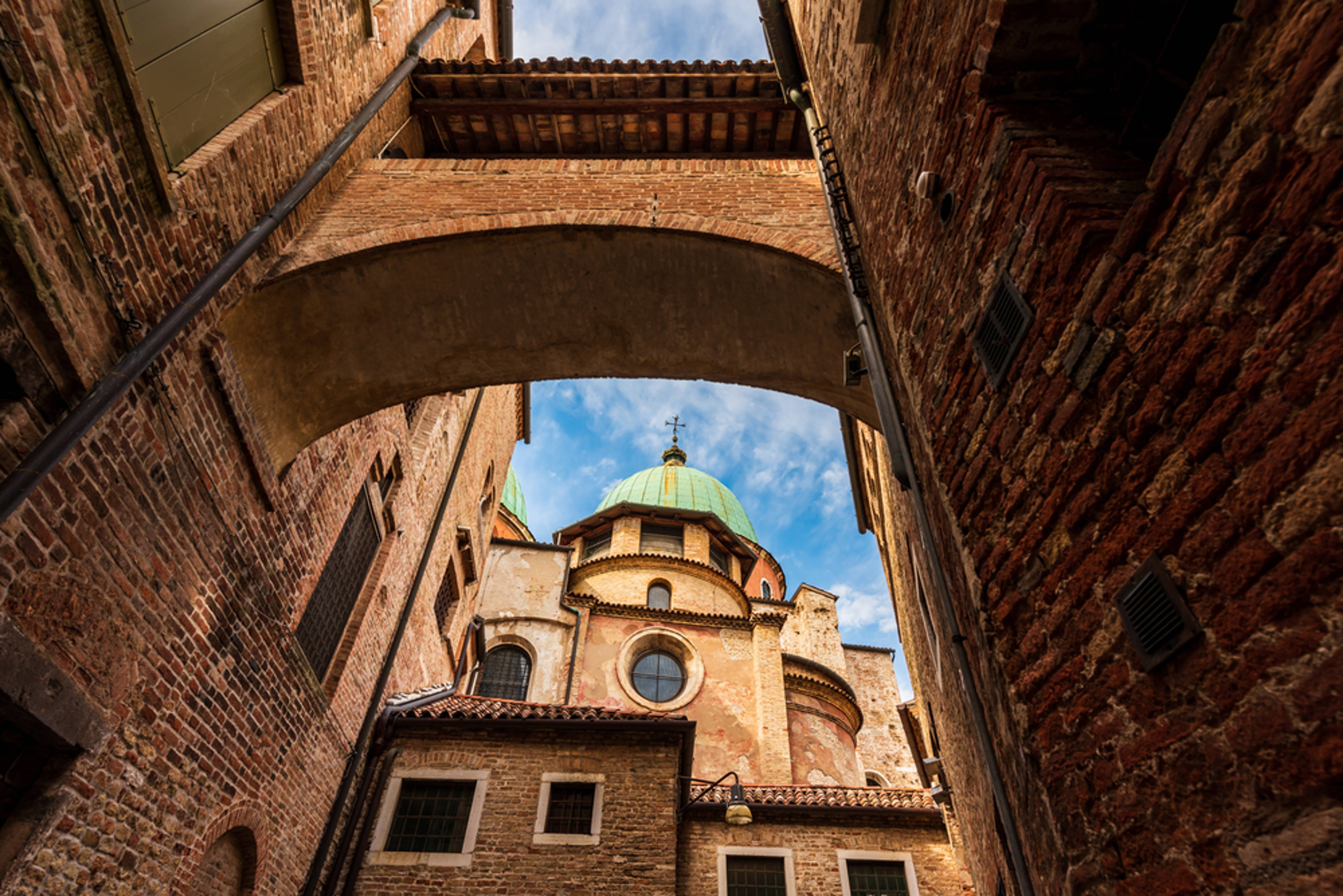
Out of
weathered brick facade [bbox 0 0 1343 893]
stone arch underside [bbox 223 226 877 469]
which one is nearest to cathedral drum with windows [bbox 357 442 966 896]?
weathered brick facade [bbox 0 0 1343 893]

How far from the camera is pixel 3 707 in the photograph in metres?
3.86

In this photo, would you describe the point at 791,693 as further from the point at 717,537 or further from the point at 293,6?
the point at 293,6

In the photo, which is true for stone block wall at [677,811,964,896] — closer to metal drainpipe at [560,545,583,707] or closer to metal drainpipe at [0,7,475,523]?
metal drainpipe at [560,545,583,707]

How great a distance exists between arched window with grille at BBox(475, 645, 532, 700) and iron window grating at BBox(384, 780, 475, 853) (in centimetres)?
783

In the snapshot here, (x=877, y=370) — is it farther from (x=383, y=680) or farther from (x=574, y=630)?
(x=574, y=630)

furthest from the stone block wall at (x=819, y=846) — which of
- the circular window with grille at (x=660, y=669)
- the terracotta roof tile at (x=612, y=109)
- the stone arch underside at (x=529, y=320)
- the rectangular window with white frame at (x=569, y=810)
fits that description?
the terracotta roof tile at (x=612, y=109)

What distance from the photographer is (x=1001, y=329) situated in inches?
111

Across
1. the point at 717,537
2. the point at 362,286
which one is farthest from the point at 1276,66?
the point at 717,537

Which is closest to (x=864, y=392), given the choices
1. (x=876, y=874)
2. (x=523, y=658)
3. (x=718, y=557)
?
(x=876, y=874)

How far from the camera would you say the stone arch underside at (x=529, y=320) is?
652 centimetres

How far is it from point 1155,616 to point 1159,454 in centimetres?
45

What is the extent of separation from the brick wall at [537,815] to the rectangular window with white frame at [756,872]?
1.31 m

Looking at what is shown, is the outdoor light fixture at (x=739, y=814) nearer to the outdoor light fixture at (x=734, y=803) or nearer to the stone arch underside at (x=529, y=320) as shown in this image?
the outdoor light fixture at (x=734, y=803)

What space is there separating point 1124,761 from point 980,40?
287 centimetres
